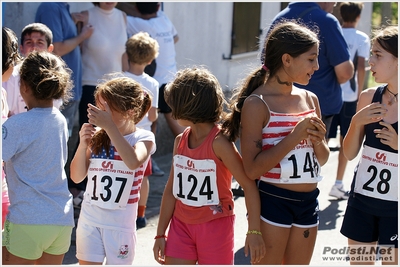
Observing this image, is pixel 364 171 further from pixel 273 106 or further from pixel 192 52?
pixel 192 52

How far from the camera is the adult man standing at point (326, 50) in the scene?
5.61 m

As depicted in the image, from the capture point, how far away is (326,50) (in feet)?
18.6

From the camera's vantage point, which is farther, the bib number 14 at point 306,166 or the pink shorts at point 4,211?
the pink shorts at point 4,211

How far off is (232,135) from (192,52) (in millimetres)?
5729

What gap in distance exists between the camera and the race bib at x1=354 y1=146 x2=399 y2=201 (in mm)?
3668

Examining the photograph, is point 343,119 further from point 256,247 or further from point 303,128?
point 256,247

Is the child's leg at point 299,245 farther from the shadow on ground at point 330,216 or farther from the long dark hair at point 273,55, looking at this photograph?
the shadow on ground at point 330,216

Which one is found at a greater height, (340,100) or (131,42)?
(131,42)

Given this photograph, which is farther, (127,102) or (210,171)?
(127,102)

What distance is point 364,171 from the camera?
3.76m

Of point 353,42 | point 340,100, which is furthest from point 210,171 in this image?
point 353,42

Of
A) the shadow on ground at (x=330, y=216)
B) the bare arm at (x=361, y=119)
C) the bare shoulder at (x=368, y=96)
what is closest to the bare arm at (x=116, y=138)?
the bare arm at (x=361, y=119)

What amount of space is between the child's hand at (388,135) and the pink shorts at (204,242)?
894mm

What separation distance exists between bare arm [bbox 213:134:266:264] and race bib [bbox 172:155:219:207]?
0.27 ft
